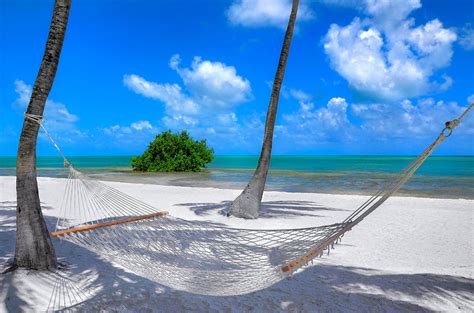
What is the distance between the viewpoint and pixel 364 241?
4.29 metres

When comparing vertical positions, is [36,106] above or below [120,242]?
above

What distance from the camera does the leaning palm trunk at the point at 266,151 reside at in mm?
5305

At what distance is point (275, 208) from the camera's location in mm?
6297

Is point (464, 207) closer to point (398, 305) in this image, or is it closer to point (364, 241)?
point (364, 241)

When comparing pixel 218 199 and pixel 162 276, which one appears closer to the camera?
pixel 162 276

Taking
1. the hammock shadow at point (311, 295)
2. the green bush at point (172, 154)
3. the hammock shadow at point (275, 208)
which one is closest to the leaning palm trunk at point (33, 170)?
the hammock shadow at point (311, 295)

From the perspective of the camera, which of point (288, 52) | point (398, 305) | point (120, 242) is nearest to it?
point (398, 305)

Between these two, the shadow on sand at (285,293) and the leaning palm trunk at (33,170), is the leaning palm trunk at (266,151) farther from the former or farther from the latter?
the leaning palm trunk at (33,170)

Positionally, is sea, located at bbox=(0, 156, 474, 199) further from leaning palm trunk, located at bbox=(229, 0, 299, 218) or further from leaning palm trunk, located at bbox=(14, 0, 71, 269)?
leaning palm trunk, located at bbox=(14, 0, 71, 269)

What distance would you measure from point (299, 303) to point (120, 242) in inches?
55.8

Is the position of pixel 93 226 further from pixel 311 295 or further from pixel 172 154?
pixel 172 154

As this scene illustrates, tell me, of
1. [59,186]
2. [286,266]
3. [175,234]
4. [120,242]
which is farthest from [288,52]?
[59,186]

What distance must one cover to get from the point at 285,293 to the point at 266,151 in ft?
9.46

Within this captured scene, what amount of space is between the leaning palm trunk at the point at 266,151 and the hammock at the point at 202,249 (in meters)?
1.98
